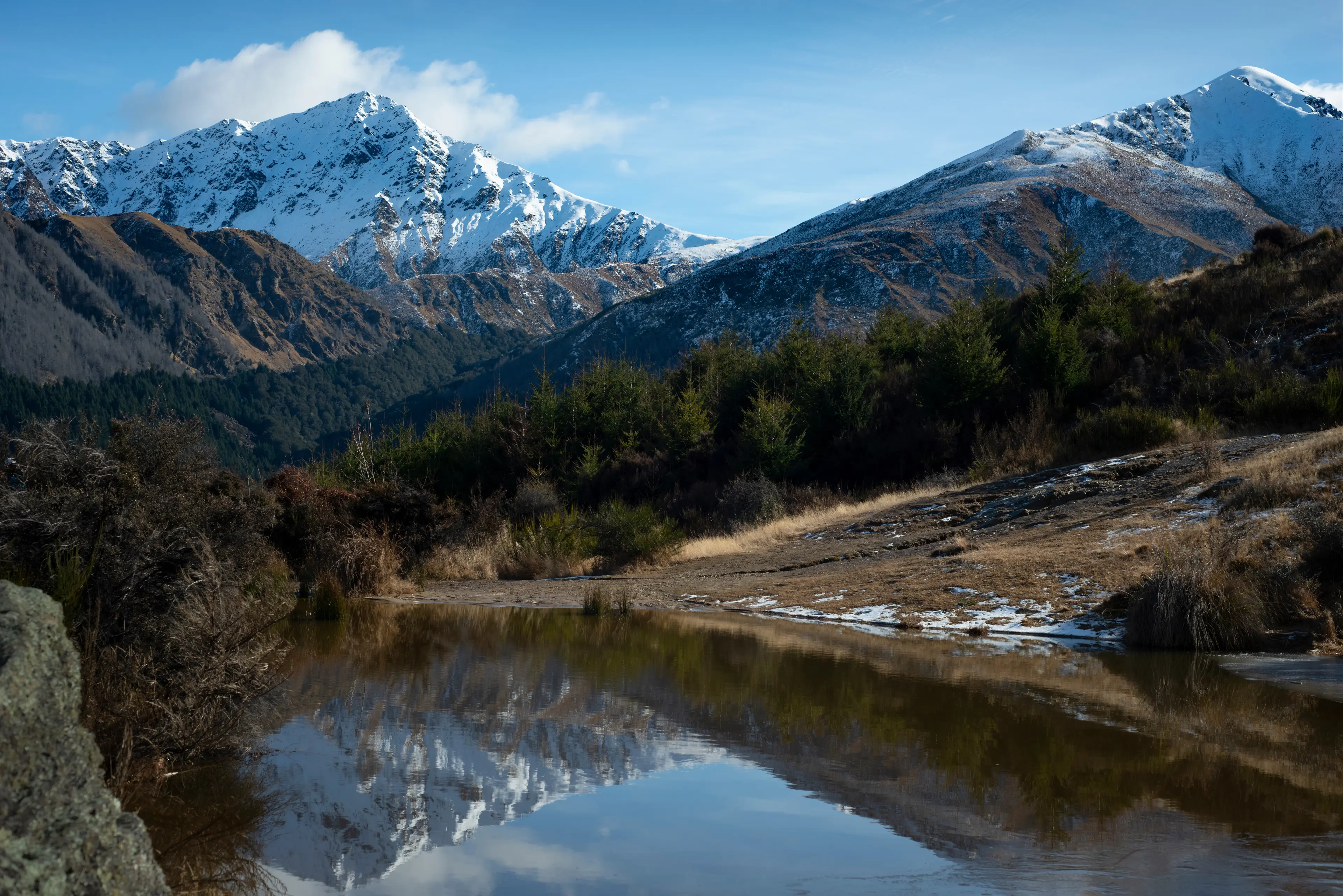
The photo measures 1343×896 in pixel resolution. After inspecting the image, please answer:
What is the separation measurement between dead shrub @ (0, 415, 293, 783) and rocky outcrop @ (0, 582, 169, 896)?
2.29 m

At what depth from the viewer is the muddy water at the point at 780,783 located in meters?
4.84

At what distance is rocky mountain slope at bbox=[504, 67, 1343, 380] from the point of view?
124m

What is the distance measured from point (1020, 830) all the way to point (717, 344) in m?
37.4

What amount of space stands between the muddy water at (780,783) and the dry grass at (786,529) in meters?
11.3

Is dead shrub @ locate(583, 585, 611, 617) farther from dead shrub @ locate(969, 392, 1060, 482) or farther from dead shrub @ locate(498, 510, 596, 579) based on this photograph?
dead shrub @ locate(969, 392, 1060, 482)

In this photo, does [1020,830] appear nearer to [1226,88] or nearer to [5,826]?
[5,826]

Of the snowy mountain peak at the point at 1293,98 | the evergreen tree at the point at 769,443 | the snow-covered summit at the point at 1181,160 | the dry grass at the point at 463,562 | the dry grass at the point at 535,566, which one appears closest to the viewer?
the dry grass at the point at 463,562

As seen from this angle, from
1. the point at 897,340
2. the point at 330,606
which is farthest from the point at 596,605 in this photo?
the point at 897,340

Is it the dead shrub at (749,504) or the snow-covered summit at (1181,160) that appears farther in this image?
the snow-covered summit at (1181,160)

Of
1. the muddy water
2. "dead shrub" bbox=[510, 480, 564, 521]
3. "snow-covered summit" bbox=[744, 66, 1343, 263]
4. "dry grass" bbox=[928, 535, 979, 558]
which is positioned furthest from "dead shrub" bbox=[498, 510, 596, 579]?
"snow-covered summit" bbox=[744, 66, 1343, 263]

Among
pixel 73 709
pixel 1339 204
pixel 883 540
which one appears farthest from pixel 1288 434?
pixel 1339 204

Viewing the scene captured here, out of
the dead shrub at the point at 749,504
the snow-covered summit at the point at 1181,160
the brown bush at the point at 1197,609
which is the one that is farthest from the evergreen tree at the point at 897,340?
the snow-covered summit at the point at 1181,160

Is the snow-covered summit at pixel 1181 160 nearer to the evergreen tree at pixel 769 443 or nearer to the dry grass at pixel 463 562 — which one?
the evergreen tree at pixel 769 443

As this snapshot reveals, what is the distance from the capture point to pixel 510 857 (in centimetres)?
511
